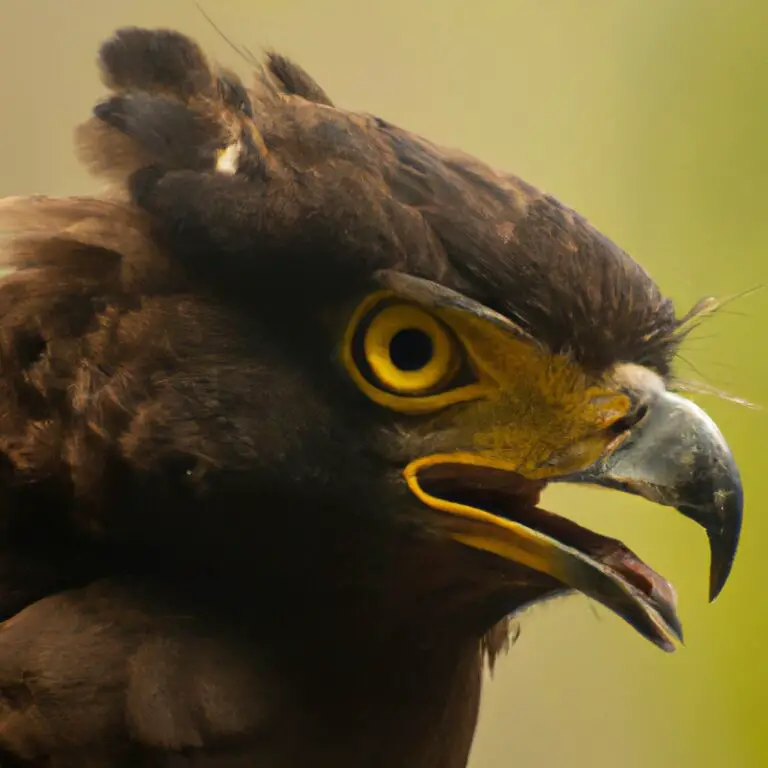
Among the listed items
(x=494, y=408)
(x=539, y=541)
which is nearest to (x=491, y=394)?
(x=494, y=408)

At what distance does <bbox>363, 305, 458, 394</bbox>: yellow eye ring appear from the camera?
714 mm

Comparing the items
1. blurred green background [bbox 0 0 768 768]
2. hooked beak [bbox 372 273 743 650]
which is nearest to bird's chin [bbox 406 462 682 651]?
hooked beak [bbox 372 273 743 650]

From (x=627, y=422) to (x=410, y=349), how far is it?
0.18 meters

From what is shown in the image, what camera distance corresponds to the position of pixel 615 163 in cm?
154

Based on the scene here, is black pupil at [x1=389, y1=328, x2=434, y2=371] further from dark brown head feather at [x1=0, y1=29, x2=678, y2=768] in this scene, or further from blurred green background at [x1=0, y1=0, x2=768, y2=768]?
blurred green background at [x1=0, y1=0, x2=768, y2=768]

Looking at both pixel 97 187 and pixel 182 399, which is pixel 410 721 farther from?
pixel 97 187

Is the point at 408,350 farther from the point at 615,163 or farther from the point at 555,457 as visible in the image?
the point at 615,163

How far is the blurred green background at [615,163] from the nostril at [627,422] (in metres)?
0.51

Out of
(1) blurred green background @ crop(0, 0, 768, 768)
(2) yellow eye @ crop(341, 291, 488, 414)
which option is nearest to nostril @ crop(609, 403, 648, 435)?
(2) yellow eye @ crop(341, 291, 488, 414)

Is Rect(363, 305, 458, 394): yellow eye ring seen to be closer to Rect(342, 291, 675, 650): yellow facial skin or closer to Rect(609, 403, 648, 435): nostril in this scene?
Rect(342, 291, 675, 650): yellow facial skin

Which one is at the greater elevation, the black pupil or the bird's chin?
the black pupil

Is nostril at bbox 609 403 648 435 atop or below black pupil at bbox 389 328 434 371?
atop

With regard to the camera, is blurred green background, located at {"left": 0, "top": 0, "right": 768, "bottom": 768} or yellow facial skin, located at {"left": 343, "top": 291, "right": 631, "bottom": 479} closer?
yellow facial skin, located at {"left": 343, "top": 291, "right": 631, "bottom": 479}

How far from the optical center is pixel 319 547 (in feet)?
2.40
